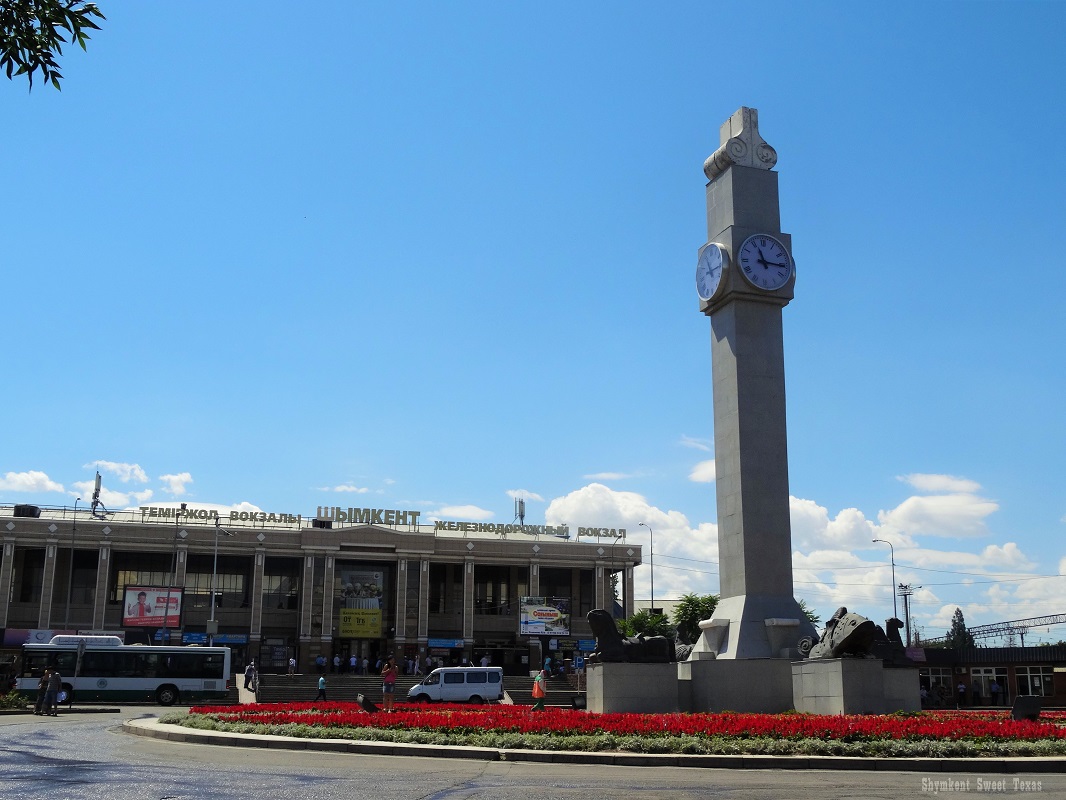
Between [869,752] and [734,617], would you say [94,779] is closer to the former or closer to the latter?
[869,752]

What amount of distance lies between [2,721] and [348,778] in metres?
23.4

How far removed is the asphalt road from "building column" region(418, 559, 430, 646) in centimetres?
5865

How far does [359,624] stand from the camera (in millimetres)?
79375

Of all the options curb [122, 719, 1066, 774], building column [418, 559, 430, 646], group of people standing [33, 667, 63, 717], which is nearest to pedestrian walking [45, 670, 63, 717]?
group of people standing [33, 667, 63, 717]

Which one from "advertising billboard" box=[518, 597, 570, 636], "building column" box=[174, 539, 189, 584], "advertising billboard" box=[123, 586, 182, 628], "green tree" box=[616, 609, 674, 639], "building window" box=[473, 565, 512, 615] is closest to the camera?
"advertising billboard" box=[123, 586, 182, 628]

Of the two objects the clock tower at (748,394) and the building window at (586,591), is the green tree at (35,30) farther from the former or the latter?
the building window at (586,591)

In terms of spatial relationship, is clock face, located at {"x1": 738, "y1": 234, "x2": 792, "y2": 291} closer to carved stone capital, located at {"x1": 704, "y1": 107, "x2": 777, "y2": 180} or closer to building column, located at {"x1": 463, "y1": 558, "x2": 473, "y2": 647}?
carved stone capital, located at {"x1": 704, "y1": 107, "x2": 777, "y2": 180}

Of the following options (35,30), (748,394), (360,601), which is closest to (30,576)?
(360,601)

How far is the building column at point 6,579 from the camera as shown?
72.9 m

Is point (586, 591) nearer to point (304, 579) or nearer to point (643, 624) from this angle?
point (643, 624)

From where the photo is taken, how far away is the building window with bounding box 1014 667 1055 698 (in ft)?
185

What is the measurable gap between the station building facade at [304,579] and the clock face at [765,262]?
50.4 m

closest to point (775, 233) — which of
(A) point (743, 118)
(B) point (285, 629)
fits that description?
(A) point (743, 118)

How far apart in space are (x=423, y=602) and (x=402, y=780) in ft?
213
